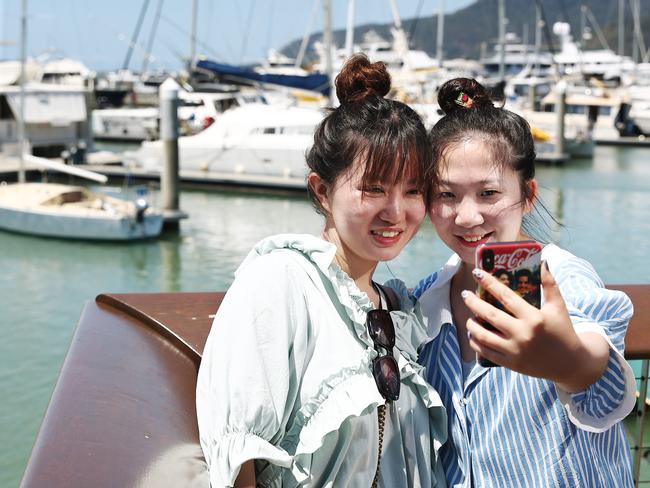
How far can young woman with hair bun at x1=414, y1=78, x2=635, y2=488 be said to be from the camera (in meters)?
1.54

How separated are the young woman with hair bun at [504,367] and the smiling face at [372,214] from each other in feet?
0.33

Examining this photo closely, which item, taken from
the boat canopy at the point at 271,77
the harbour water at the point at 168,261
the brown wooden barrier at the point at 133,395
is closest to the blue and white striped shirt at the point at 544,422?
the brown wooden barrier at the point at 133,395

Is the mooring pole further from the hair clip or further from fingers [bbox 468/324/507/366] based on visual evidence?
fingers [bbox 468/324/507/366]

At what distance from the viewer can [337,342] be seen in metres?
1.62

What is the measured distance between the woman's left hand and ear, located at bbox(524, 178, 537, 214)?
0.52 meters

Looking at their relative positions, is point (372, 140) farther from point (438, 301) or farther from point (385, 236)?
point (438, 301)

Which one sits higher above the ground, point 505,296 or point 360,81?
point 360,81

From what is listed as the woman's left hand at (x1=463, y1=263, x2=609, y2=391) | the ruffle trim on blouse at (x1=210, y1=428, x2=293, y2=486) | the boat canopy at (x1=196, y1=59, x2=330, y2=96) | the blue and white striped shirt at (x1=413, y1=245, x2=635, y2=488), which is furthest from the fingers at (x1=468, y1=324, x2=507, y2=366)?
the boat canopy at (x1=196, y1=59, x2=330, y2=96)

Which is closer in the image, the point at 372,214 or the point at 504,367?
the point at 504,367

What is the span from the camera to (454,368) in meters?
1.80

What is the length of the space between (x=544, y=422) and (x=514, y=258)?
467 millimetres

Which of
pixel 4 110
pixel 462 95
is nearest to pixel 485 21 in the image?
pixel 4 110

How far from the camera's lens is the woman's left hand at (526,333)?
1.31m

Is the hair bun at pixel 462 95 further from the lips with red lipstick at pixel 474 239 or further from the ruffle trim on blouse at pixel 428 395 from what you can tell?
the ruffle trim on blouse at pixel 428 395
